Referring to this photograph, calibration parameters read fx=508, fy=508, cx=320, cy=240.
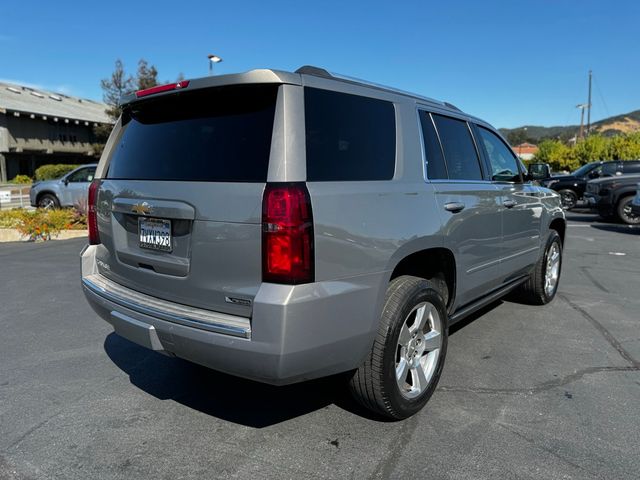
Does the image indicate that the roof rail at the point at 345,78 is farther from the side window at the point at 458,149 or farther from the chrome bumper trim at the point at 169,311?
the chrome bumper trim at the point at 169,311

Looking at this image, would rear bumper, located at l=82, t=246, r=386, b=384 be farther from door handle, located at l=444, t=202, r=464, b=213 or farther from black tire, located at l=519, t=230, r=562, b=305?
black tire, located at l=519, t=230, r=562, b=305

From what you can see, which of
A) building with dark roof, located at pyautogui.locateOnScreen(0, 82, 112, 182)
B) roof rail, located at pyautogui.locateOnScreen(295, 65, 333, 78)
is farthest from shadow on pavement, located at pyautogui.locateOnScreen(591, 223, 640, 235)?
building with dark roof, located at pyautogui.locateOnScreen(0, 82, 112, 182)

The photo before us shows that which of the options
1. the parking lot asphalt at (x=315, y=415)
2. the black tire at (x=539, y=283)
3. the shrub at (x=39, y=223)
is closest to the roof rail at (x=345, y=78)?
the parking lot asphalt at (x=315, y=415)

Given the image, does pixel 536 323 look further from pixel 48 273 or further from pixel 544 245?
pixel 48 273

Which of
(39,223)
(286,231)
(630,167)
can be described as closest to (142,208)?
(286,231)

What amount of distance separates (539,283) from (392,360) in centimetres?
329

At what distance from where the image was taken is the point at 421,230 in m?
3.08

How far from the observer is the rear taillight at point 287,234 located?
7.86 ft

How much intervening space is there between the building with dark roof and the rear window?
120 ft

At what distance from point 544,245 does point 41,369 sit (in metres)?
4.88

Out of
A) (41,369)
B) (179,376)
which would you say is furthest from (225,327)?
(41,369)

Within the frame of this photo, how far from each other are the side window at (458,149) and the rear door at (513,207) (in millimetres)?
236

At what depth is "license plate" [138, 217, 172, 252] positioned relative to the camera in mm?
2828

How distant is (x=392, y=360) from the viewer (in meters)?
2.90
